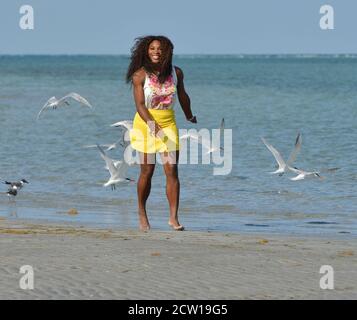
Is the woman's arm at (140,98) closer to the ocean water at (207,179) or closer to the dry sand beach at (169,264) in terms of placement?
the dry sand beach at (169,264)

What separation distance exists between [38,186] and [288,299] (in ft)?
28.0

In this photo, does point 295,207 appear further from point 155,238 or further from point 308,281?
point 308,281

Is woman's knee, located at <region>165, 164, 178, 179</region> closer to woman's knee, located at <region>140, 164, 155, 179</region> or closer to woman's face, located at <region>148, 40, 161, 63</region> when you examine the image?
woman's knee, located at <region>140, 164, 155, 179</region>

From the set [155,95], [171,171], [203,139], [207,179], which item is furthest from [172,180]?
[203,139]

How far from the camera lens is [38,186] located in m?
15.3

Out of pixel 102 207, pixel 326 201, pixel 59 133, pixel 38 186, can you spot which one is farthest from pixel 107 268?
pixel 59 133

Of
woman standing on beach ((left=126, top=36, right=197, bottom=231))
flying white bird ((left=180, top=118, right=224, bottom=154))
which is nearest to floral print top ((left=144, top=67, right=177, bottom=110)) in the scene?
woman standing on beach ((left=126, top=36, right=197, bottom=231))

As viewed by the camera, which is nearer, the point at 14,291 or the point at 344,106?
the point at 14,291

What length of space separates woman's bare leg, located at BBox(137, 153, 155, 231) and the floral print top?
460mm

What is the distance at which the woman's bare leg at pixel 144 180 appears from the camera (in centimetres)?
1030

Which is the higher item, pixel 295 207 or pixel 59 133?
pixel 59 133

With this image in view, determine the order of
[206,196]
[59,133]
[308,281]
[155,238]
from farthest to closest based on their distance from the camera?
[59,133]
[206,196]
[155,238]
[308,281]

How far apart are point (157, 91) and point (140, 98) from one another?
6.1 inches

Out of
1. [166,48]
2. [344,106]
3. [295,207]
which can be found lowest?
[295,207]
